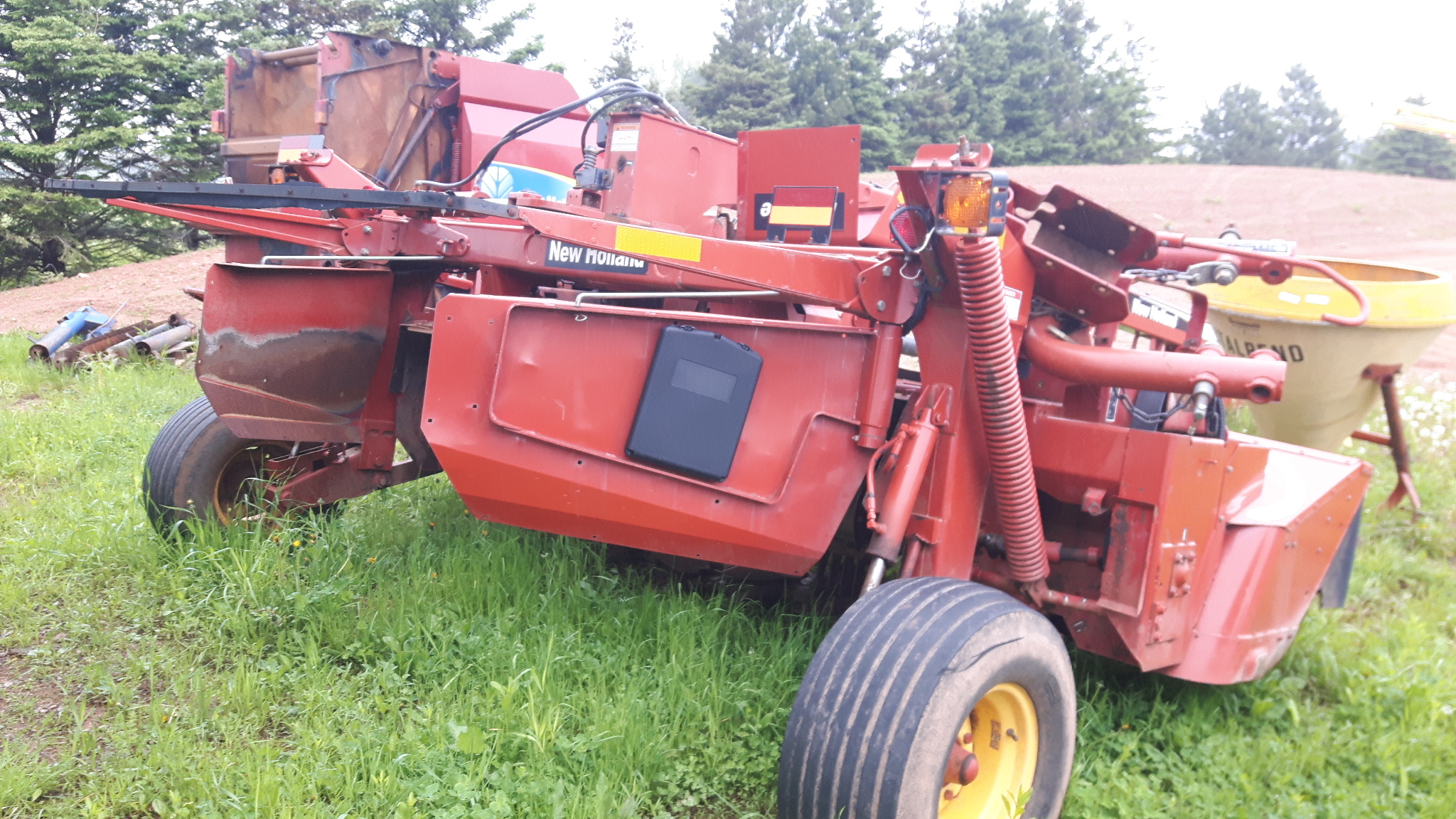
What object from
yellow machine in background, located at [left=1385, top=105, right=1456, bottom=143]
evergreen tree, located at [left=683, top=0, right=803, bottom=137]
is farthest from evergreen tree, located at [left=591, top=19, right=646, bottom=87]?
yellow machine in background, located at [left=1385, top=105, right=1456, bottom=143]

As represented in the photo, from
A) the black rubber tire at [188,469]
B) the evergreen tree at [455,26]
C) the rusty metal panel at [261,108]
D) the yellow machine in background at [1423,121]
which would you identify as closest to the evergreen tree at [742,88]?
the evergreen tree at [455,26]

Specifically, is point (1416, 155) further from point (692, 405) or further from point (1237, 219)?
point (692, 405)

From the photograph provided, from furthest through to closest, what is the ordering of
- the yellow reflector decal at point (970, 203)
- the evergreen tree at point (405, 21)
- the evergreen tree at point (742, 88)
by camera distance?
1. the evergreen tree at point (742, 88)
2. the evergreen tree at point (405, 21)
3. the yellow reflector decal at point (970, 203)

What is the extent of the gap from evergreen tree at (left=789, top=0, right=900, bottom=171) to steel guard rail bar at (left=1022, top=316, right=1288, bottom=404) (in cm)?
2717

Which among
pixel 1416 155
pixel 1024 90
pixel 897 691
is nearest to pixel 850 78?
pixel 1024 90

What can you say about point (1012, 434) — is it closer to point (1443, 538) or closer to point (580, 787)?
point (580, 787)

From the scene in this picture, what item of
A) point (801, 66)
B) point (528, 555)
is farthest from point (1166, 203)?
point (528, 555)

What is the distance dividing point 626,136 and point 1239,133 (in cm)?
4603

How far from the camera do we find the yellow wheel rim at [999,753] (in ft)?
8.52

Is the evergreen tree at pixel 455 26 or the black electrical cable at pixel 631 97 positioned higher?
the evergreen tree at pixel 455 26

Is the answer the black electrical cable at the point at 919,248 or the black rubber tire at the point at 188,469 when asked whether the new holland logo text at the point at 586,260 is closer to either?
the black electrical cable at the point at 919,248

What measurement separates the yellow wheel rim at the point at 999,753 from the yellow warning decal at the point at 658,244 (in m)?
1.43

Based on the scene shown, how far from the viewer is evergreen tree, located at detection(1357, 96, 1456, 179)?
3453 centimetres

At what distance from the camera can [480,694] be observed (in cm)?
312
